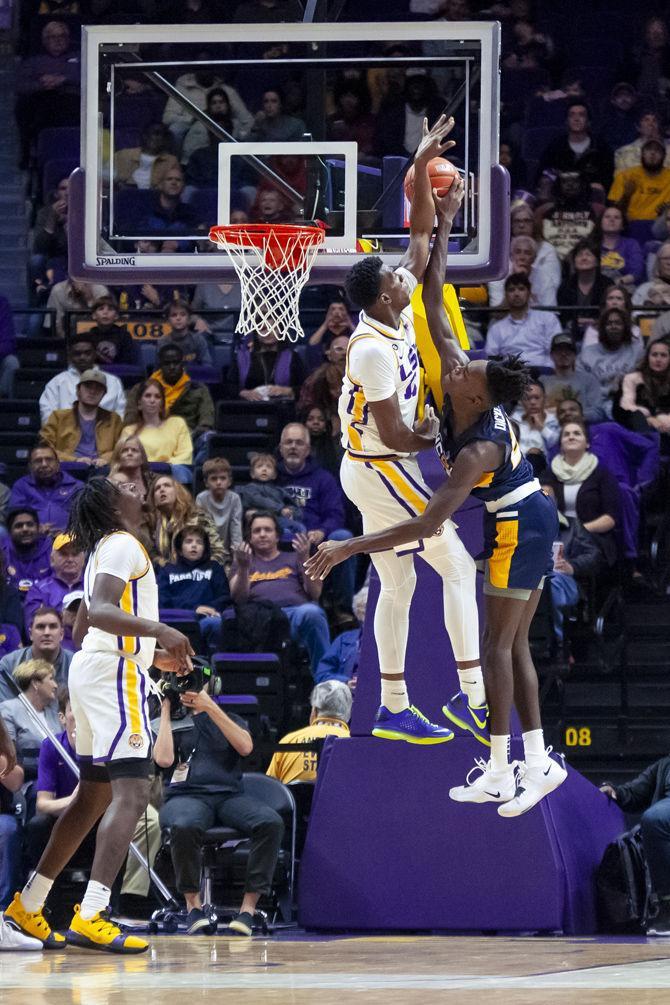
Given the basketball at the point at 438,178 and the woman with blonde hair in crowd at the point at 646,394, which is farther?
the woman with blonde hair in crowd at the point at 646,394

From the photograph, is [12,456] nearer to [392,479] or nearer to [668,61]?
[392,479]

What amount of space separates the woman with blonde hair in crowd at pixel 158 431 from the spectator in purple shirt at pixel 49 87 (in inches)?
187

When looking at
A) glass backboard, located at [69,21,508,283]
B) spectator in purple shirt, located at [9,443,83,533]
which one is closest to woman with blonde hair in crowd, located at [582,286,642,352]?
glass backboard, located at [69,21,508,283]

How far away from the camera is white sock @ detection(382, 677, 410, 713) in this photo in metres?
7.53

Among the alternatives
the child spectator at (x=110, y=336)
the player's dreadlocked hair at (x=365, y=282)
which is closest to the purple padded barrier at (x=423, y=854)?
the player's dreadlocked hair at (x=365, y=282)

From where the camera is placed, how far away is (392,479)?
7.40m

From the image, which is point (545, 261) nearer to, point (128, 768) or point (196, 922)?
point (196, 922)

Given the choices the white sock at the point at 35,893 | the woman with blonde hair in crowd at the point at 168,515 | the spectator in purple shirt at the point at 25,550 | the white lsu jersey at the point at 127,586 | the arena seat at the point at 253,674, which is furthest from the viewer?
the spectator in purple shirt at the point at 25,550

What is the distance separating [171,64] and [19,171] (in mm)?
9067

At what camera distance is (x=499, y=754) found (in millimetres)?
7391

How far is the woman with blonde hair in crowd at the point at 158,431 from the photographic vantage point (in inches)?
505

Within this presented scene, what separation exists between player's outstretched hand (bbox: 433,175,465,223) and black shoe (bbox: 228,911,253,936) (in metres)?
3.61

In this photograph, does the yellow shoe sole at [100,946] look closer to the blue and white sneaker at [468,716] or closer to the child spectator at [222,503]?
the blue and white sneaker at [468,716]

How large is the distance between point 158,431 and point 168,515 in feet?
5.07
